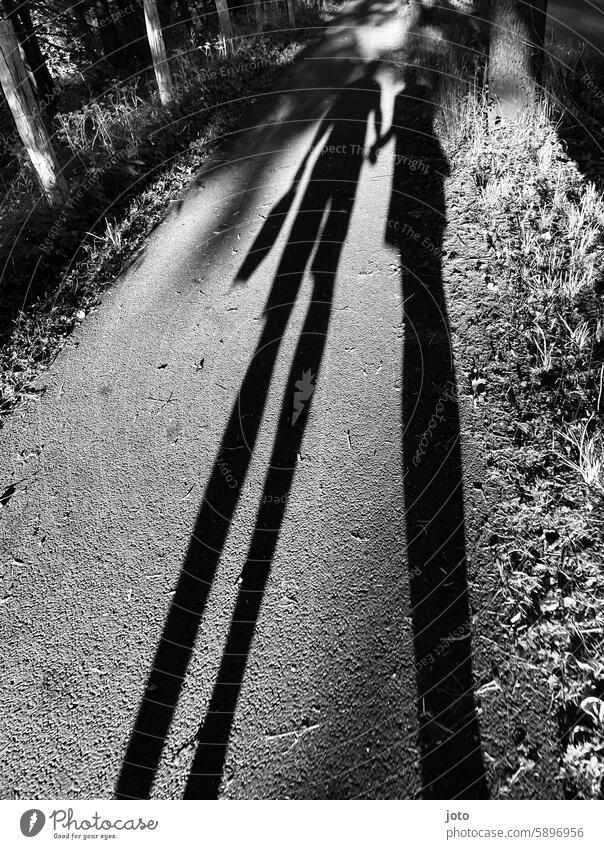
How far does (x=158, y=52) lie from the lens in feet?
28.4

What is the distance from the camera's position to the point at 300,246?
5.40m

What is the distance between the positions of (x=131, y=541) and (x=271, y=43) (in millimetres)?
13548

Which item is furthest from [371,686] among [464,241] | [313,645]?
[464,241]

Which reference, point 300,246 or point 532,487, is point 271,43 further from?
point 532,487

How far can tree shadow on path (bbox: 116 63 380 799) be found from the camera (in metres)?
2.40

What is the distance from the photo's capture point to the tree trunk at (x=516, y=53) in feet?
19.4

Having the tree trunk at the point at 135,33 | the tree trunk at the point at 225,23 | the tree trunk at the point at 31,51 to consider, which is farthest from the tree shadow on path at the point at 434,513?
the tree trunk at the point at 135,33

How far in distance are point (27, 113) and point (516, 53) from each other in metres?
5.93
